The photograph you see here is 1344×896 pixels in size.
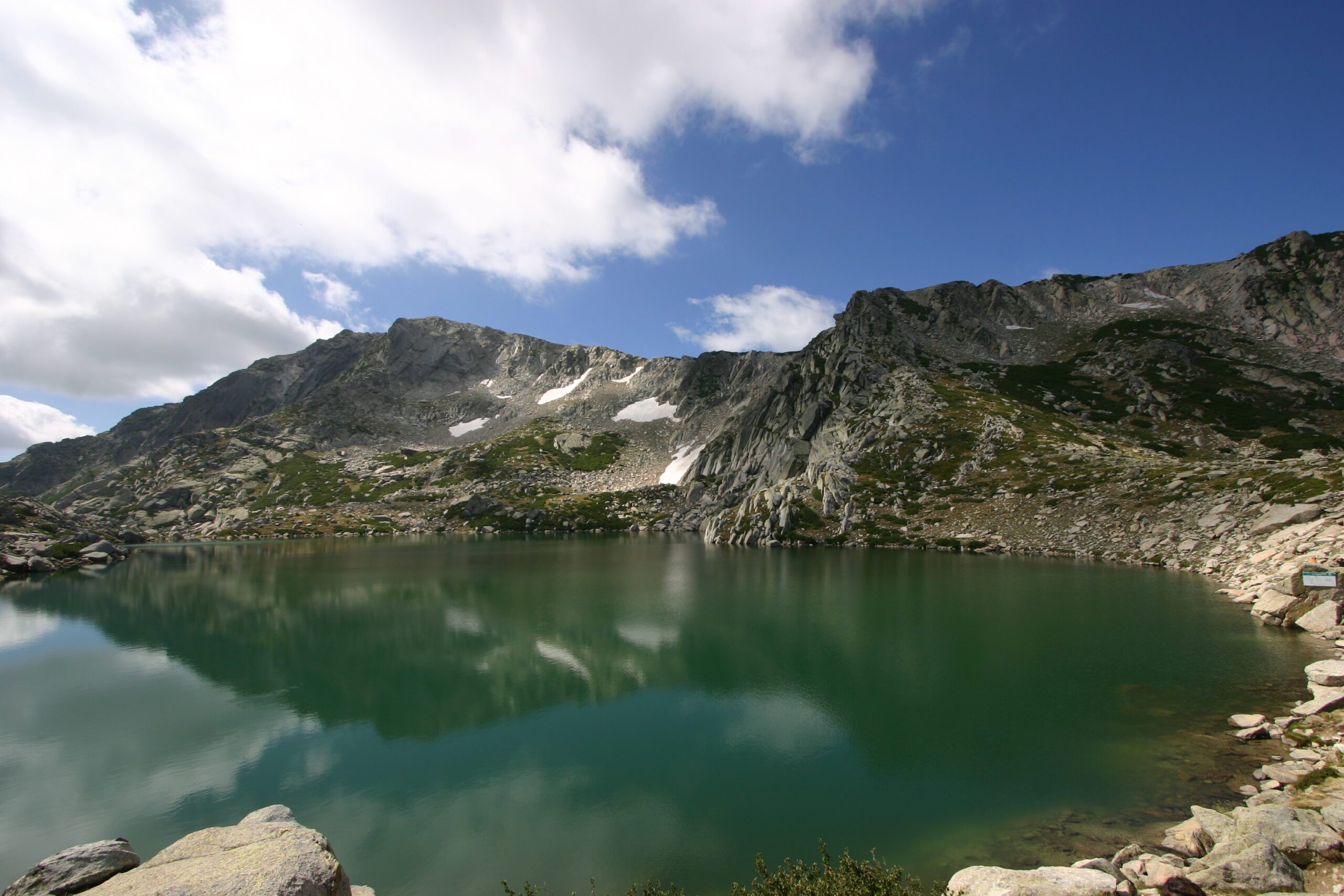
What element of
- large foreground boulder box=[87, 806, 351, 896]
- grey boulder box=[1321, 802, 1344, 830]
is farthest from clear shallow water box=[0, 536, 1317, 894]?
large foreground boulder box=[87, 806, 351, 896]

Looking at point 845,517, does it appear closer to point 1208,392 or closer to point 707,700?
point 707,700

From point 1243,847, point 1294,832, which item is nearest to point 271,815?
point 1243,847

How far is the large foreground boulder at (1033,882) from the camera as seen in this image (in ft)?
27.8

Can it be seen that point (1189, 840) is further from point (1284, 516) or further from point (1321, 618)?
point (1284, 516)

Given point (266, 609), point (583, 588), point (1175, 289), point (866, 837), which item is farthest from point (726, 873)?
point (1175, 289)

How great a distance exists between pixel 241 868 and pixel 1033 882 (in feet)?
→ 38.4

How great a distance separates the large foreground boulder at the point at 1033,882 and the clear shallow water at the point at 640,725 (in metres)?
2.08

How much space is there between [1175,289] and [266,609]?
19838cm

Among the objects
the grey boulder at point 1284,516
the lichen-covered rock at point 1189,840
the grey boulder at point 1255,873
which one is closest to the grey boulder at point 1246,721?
the lichen-covered rock at point 1189,840

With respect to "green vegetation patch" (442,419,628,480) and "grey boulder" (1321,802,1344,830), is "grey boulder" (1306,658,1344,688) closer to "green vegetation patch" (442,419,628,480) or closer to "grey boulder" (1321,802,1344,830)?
"grey boulder" (1321,802,1344,830)

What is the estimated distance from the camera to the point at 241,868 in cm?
747

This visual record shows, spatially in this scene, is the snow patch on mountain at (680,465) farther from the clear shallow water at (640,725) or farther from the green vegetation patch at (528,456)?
the clear shallow water at (640,725)

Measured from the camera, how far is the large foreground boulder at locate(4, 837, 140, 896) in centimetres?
779

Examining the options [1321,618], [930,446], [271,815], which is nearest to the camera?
[271,815]
